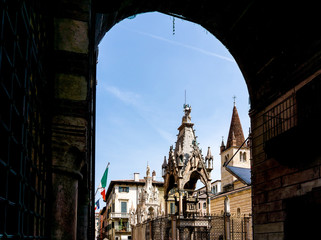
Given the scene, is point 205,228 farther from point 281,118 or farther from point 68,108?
point 68,108

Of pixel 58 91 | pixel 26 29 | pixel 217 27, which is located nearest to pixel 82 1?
pixel 58 91

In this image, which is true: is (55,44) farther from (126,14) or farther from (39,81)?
(126,14)

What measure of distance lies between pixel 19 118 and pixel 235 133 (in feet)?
237

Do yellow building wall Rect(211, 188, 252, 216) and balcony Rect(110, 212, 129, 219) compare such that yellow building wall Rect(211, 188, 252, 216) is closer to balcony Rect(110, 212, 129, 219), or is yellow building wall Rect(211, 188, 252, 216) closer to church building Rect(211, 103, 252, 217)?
church building Rect(211, 103, 252, 217)

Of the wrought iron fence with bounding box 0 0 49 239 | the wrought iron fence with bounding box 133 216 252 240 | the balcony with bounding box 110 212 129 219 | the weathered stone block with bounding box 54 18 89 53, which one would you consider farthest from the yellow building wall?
the wrought iron fence with bounding box 0 0 49 239

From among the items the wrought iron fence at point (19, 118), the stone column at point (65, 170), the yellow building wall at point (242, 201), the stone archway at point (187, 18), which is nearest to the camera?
the wrought iron fence at point (19, 118)

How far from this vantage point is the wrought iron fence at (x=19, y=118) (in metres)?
1.48

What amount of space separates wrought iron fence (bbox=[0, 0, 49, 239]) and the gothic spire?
70227mm

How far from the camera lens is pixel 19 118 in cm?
182

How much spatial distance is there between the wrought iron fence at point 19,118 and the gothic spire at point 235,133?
230ft

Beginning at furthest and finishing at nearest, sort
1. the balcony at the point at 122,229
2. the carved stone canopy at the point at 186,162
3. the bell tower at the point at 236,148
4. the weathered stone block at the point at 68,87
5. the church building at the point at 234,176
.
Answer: the bell tower at the point at 236,148 < the balcony at the point at 122,229 < the church building at the point at 234,176 < the carved stone canopy at the point at 186,162 < the weathered stone block at the point at 68,87

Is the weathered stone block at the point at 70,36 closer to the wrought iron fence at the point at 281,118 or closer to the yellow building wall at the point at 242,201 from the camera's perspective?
the wrought iron fence at the point at 281,118

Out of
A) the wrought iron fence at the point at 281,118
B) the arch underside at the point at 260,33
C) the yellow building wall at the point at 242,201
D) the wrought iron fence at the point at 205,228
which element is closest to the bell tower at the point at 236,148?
the yellow building wall at the point at 242,201

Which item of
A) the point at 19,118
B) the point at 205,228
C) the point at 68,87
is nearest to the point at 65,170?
the point at 68,87
